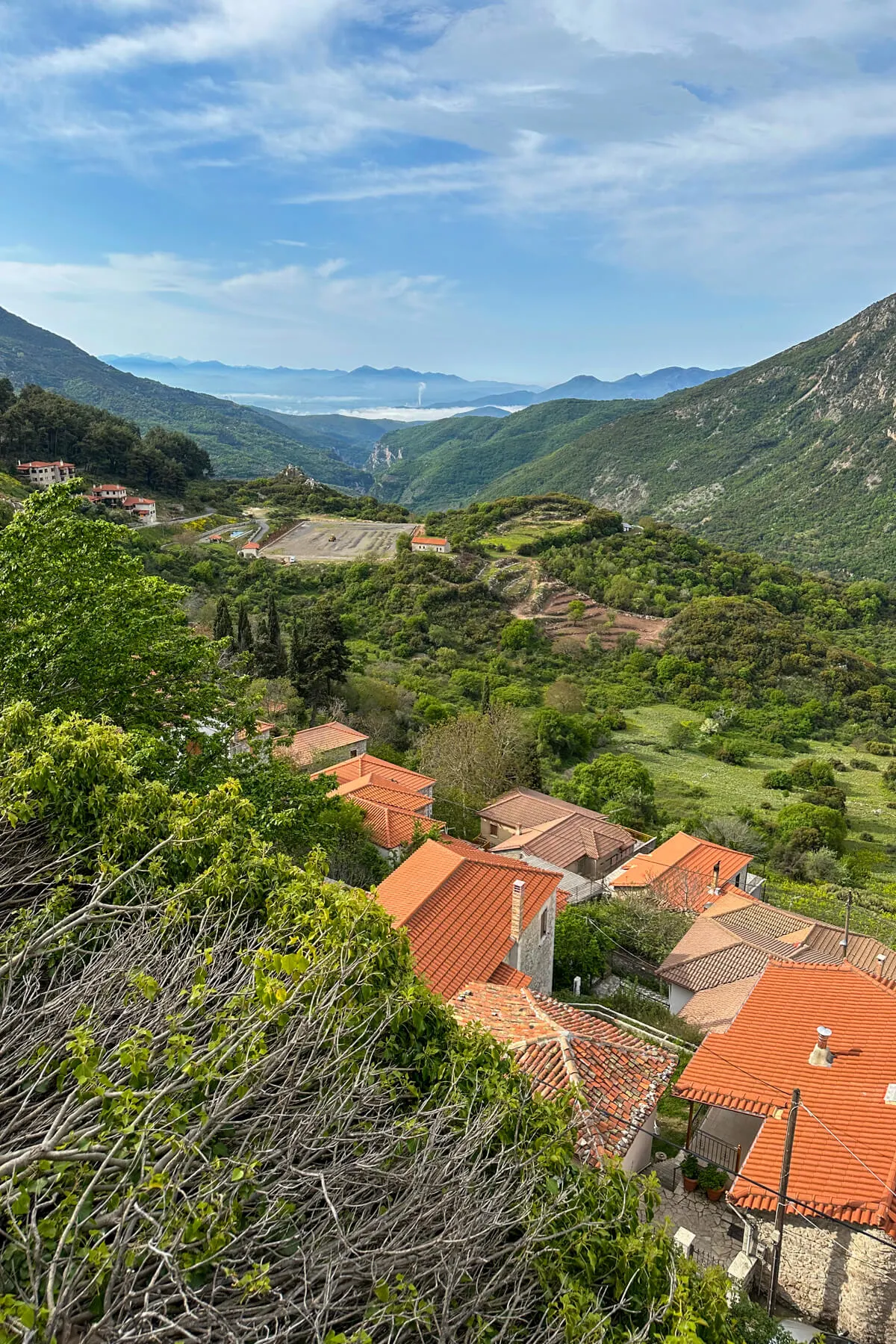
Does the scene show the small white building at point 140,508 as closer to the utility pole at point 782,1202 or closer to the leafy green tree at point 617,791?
the leafy green tree at point 617,791

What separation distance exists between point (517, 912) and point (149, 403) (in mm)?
154221

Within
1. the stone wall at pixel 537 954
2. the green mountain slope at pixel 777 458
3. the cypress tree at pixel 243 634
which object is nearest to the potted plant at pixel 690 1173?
the stone wall at pixel 537 954

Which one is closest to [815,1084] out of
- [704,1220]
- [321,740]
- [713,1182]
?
[713,1182]

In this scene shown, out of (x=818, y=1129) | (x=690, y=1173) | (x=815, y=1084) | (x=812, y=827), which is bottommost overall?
(x=812, y=827)

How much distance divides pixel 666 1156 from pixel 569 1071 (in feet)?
9.74

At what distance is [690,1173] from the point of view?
976 centimetres

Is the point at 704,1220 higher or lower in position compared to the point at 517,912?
lower

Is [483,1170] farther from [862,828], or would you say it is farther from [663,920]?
[862,828]

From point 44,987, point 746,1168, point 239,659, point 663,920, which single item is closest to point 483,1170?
point 44,987

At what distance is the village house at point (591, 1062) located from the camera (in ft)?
27.5

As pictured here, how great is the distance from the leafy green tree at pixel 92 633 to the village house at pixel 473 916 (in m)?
4.56

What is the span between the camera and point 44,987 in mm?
4566

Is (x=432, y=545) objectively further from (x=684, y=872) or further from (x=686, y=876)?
(x=686, y=876)

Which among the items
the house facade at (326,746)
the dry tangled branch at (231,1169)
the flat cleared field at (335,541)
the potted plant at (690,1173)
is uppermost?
the dry tangled branch at (231,1169)
